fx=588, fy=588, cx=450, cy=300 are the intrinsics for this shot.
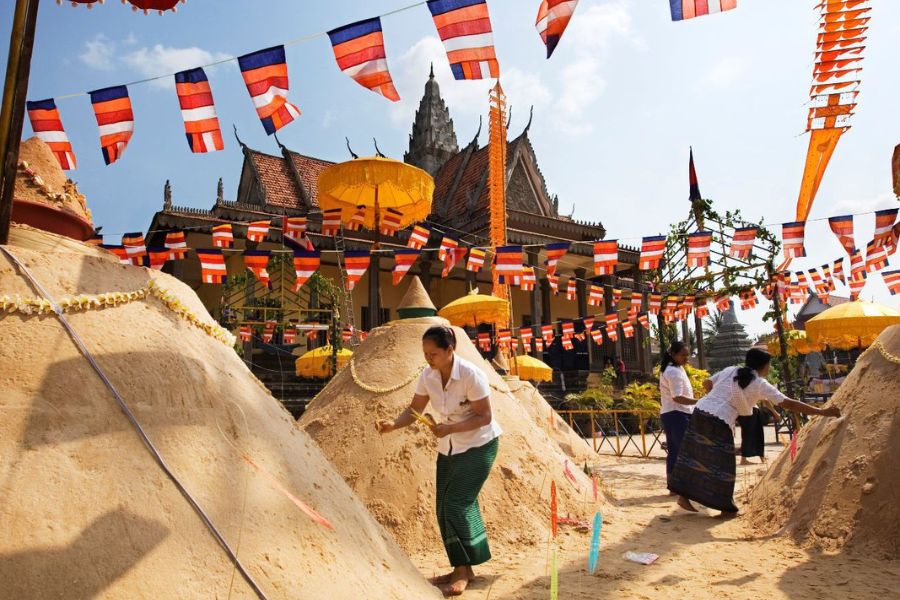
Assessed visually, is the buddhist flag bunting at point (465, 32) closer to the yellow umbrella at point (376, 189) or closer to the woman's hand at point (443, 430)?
the yellow umbrella at point (376, 189)

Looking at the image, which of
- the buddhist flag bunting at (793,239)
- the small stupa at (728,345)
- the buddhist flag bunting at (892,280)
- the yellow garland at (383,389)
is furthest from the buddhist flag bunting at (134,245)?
the small stupa at (728,345)

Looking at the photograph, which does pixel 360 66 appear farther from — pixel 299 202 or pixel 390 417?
pixel 299 202

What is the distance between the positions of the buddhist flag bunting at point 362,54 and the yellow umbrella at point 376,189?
7.16 ft

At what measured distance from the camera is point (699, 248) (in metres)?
9.09

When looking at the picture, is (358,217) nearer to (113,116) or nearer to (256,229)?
(256,229)

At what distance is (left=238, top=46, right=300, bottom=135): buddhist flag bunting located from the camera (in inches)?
205

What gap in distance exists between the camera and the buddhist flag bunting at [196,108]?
5.65m

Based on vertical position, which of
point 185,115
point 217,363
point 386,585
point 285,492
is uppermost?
point 185,115

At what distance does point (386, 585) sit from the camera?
200 centimetres

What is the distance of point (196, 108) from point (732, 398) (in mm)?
5450

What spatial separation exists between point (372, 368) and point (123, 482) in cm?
317

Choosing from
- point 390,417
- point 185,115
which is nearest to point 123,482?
point 390,417

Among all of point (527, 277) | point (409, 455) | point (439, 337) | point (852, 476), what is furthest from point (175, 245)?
point (852, 476)

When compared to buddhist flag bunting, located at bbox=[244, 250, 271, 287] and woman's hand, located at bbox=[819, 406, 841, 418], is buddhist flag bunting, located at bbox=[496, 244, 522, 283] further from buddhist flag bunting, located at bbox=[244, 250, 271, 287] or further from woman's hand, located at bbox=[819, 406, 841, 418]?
woman's hand, located at bbox=[819, 406, 841, 418]
